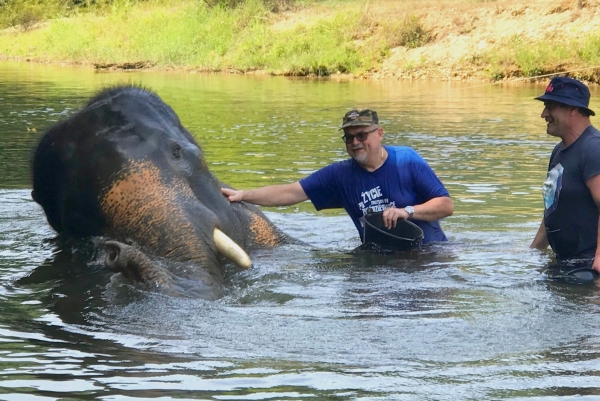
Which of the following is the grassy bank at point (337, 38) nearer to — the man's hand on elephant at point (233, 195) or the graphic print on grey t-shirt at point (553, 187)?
the graphic print on grey t-shirt at point (553, 187)

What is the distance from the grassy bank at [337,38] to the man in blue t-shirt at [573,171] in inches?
737

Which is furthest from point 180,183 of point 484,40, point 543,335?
point 484,40

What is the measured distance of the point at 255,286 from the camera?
6.81 meters

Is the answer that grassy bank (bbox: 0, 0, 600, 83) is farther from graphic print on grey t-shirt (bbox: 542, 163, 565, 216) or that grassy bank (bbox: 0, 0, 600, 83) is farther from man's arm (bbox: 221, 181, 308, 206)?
graphic print on grey t-shirt (bbox: 542, 163, 565, 216)

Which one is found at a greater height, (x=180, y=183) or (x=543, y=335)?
(x=180, y=183)

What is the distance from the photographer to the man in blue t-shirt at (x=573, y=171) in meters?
6.78

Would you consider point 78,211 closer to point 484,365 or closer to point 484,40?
point 484,365

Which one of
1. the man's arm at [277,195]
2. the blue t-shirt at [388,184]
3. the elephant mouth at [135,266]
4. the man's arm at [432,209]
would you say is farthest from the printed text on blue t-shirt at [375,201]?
the elephant mouth at [135,266]

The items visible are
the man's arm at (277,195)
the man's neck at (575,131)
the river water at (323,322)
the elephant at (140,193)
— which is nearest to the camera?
the river water at (323,322)

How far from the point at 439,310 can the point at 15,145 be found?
10.4m

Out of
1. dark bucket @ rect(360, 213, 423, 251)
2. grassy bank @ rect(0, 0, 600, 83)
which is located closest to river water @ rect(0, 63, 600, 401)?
dark bucket @ rect(360, 213, 423, 251)

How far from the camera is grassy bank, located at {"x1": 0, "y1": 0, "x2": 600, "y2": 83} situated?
29.9 m

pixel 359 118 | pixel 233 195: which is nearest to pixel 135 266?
pixel 233 195

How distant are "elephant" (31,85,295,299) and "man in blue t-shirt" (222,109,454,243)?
0.78 m
